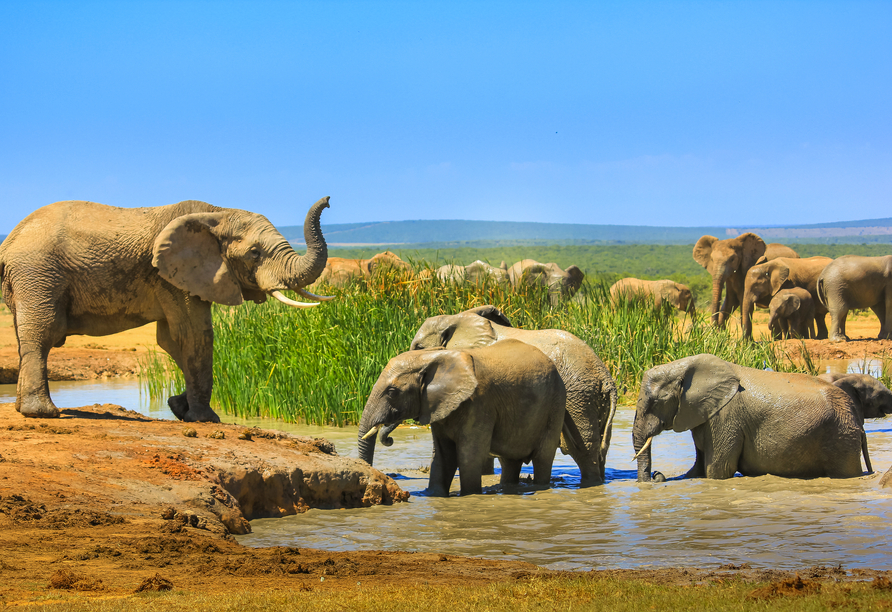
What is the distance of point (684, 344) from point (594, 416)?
5.79m

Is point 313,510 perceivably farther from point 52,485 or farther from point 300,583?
point 300,583

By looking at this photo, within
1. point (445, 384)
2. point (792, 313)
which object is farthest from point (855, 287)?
point (445, 384)

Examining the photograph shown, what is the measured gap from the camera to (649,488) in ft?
26.6

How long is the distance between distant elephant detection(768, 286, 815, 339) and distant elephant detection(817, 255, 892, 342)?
2.61ft

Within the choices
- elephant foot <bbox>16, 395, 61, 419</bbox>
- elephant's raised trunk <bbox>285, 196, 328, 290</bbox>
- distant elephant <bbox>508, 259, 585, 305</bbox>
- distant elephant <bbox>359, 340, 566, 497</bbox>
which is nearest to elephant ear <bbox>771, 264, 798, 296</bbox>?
distant elephant <bbox>508, 259, 585, 305</bbox>

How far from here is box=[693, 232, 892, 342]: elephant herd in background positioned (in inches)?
880

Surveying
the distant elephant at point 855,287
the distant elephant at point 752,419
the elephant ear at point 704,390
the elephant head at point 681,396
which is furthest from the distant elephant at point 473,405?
the distant elephant at point 855,287

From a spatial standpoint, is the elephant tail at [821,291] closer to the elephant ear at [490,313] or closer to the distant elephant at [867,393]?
the distant elephant at [867,393]

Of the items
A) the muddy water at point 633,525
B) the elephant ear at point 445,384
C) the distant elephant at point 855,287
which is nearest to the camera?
the muddy water at point 633,525

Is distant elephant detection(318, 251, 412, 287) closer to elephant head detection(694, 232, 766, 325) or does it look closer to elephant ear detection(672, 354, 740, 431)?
elephant ear detection(672, 354, 740, 431)

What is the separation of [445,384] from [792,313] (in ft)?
58.9

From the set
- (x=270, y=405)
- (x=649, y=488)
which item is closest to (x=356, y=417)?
(x=270, y=405)

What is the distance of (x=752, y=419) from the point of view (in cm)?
813

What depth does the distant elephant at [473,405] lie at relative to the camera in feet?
24.7
